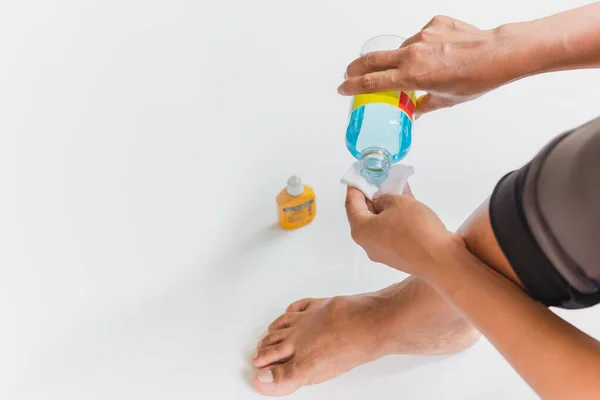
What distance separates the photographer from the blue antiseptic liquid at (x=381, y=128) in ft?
2.68

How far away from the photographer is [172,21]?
4.62ft

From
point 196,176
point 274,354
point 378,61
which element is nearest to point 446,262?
point 378,61

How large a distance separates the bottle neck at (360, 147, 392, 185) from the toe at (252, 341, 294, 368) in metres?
0.33

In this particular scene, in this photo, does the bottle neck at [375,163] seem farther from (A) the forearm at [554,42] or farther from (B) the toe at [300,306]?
(B) the toe at [300,306]

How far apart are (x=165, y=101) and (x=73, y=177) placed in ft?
0.88

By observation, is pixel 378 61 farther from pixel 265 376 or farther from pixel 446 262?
pixel 265 376

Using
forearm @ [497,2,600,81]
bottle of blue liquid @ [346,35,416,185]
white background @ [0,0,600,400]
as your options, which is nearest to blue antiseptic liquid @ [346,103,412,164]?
bottle of blue liquid @ [346,35,416,185]

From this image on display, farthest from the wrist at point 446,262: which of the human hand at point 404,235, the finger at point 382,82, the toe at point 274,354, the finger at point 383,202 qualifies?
the toe at point 274,354

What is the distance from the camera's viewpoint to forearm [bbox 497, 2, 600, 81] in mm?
716

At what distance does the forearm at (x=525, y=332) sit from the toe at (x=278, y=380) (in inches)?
14.1

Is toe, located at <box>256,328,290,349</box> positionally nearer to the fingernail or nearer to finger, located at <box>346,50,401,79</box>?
the fingernail

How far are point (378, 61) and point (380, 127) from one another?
111mm

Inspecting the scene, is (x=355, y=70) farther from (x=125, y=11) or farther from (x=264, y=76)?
(x=125, y=11)

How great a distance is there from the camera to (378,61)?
754mm
